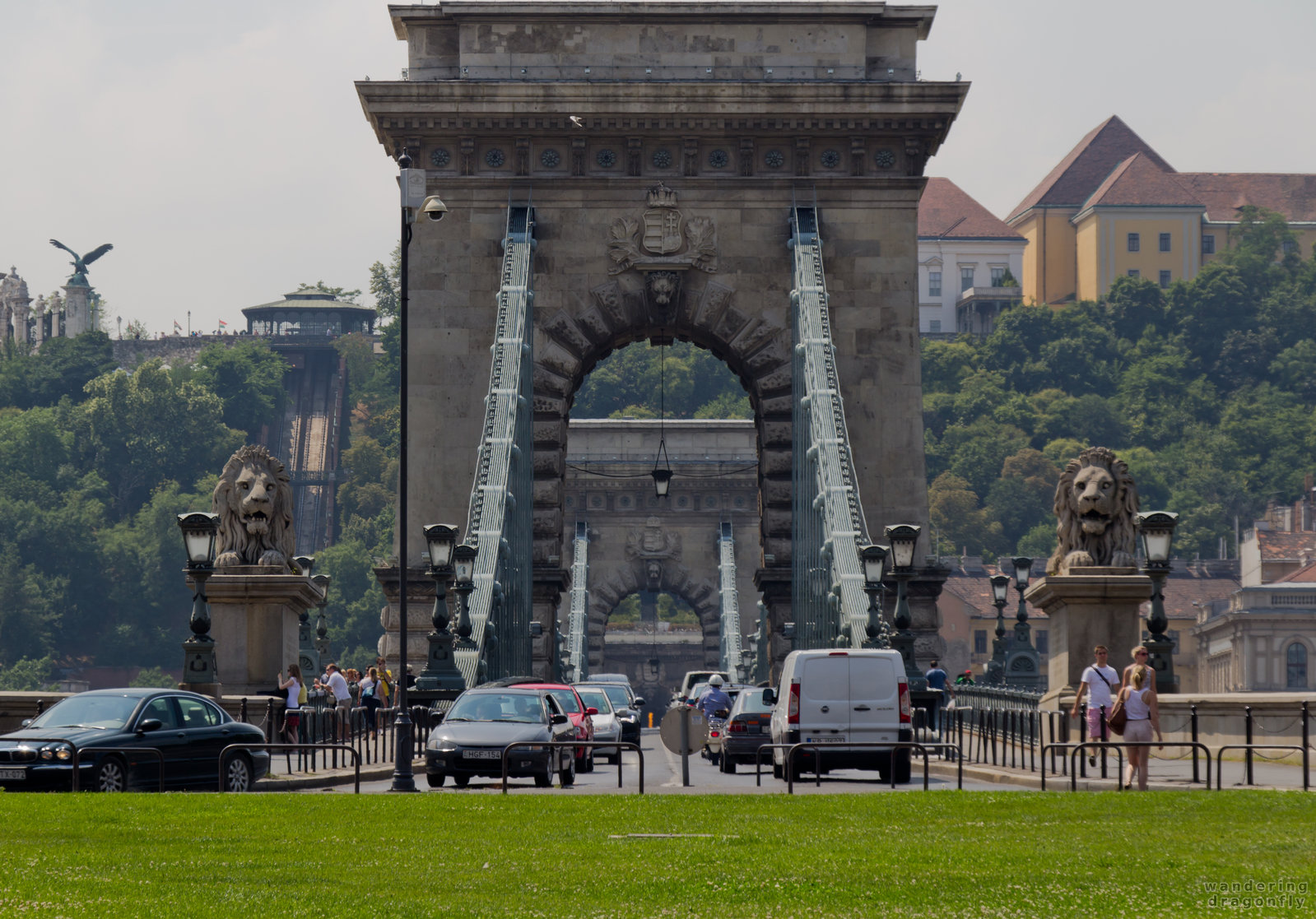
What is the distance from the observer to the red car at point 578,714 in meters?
32.7

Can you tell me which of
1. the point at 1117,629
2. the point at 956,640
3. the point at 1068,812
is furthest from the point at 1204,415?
the point at 1068,812

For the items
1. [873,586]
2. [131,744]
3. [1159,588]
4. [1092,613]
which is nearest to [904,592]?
[873,586]

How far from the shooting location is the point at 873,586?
38.2 metres

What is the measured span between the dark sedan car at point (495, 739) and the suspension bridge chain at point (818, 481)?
10.8m

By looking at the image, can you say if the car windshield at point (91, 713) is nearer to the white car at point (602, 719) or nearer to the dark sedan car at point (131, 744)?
the dark sedan car at point (131, 744)

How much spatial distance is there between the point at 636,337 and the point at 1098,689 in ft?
77.4

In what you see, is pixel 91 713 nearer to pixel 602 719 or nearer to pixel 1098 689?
pixel 1098 689

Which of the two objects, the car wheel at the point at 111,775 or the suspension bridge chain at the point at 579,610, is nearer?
the car wheel at the point at 111,775

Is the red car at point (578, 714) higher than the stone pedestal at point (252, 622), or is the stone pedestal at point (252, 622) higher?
the stone pedestal at point (252, 622)

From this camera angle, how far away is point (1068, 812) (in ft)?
68.3

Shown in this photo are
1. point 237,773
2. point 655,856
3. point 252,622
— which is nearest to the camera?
point 655,856

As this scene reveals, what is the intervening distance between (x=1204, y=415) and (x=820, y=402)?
158 meters

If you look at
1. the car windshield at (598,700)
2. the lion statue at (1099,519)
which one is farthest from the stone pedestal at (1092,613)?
the car windshield at (598,700)

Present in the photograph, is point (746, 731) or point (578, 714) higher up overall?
point (578, 714)
